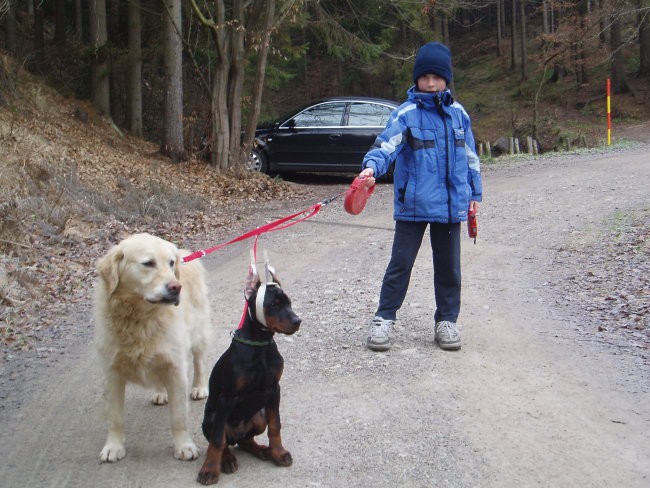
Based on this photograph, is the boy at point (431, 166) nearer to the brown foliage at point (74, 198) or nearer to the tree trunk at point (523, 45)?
the brown foliage at point (74, 198)

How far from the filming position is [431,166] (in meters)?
5.71

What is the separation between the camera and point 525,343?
6.17m

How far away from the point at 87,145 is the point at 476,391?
12.4 meters

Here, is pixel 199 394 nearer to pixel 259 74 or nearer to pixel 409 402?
pixel 409 402

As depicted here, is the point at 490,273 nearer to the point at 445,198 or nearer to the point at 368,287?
the point at 368,287

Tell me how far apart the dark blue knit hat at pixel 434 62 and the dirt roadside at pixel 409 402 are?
2228mm

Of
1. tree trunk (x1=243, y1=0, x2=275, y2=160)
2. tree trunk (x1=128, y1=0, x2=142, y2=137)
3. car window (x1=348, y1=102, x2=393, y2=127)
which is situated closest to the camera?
tree trunk (x1=243, y1=0, x2=275, y2=160)

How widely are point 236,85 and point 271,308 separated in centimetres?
1416

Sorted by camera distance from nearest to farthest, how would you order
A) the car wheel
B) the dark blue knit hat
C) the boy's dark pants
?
the dark blue knit hat → the boy's dark pants → the car wheel

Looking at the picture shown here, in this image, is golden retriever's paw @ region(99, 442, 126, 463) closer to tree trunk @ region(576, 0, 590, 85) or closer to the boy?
the boy

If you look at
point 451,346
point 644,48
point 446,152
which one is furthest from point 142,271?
point 644,48

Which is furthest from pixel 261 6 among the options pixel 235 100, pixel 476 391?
pixel 476 391

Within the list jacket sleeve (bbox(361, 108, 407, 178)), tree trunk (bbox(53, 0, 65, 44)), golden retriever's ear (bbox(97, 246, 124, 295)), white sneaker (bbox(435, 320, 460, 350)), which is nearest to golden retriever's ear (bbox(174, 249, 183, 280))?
golden retriever's ear (bbox(97, 246, 124, 295))

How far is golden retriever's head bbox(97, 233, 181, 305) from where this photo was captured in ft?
13.6
